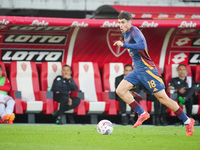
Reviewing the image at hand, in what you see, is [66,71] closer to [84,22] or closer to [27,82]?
[27,82]

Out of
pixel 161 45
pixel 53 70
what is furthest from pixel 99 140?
pixel 161 45

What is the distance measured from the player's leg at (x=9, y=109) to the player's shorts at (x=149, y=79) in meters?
3.49

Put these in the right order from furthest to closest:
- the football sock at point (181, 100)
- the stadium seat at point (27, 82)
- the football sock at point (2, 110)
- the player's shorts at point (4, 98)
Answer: the stadium seat at point (27, 82)
the football sock at point (181, 100)
the player's shorts at point (4, 98)
the football sock at point (2, 110)

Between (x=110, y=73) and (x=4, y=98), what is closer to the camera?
(x=4, y=98)

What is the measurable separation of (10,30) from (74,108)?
8.47ft

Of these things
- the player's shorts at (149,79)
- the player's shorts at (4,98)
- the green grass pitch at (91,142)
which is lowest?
the green grass pitch at (91,142)

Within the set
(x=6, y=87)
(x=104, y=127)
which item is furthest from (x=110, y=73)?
(x=104, y=127)

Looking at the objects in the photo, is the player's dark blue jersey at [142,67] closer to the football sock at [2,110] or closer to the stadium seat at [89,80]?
the football sock at [2,110]

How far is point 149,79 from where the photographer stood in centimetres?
870

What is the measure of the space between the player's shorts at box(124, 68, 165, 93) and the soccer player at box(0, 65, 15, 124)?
11.7 feet

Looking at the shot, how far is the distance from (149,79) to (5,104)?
14.4 ft

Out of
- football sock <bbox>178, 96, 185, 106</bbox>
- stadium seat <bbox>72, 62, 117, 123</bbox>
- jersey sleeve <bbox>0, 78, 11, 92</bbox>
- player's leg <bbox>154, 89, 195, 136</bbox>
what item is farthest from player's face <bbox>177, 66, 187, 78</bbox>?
player's leg <bbox>154, 89, 195, 136</bbox>

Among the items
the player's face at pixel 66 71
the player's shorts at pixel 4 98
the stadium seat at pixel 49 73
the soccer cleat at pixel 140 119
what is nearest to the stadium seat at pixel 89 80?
the stadium seat at pixel 49 73

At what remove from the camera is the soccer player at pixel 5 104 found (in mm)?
11305
